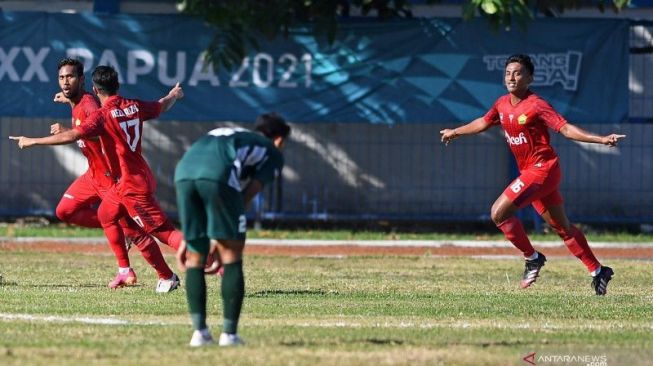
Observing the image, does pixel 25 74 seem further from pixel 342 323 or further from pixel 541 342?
pixel 541 342

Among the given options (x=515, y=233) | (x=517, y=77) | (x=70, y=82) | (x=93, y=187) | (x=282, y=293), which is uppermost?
(x=517, y=77)

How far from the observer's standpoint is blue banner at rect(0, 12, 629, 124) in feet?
71.3

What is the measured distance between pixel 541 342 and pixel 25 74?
525 inches

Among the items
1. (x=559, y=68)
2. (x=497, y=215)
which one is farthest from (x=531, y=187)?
(x=559, y=68)

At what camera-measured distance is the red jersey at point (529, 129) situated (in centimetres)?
1388

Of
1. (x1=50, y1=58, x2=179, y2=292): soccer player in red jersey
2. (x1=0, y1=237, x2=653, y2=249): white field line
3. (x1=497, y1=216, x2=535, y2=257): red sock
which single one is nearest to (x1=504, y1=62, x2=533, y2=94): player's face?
(x1=497, y1=216, x2=535, y2=257): red sock

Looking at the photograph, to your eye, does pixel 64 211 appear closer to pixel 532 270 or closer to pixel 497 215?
pixel 497 215

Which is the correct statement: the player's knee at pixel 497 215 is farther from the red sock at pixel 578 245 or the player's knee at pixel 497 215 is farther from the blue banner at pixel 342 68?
the blue banner at pixel 342 68

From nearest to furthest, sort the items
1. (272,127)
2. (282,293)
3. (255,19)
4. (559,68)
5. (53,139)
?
(272,127), (53,139), (282,293), (255,19), (559,68)

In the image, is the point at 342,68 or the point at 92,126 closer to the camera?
the point at 92,126

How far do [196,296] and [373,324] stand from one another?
1863 mm

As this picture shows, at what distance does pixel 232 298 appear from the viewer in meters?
9.29

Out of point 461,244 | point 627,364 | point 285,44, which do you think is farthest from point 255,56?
point 627,364

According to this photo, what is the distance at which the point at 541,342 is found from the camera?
388 inches
